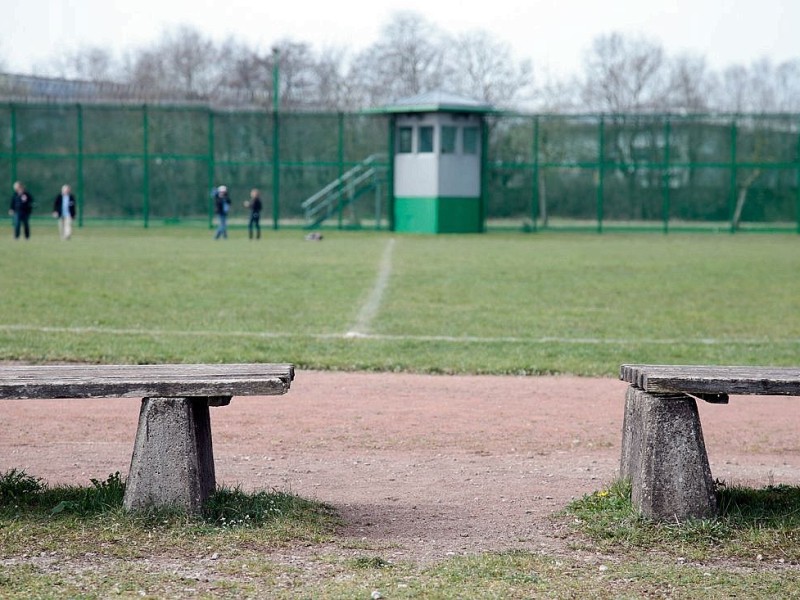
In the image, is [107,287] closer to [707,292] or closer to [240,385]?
[707,292]

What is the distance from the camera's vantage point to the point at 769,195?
40.2m

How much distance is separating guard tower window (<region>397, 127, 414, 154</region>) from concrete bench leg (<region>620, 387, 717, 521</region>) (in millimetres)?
33972

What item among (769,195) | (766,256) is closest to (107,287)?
(766,256)

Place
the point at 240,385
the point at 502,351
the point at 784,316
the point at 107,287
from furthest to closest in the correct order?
the point at 107,287 < the point at 784,316 < the point at 502,351 < the point at 240,385

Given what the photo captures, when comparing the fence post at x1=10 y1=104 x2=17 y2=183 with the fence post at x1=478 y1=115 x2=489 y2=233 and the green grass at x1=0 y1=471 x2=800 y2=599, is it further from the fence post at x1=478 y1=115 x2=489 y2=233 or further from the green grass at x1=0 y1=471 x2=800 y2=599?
the green grass at x1=0 y1=471 x2=800 y2=599

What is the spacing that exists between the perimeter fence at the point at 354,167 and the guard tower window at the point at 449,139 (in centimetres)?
209

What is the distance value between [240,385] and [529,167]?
35.6m

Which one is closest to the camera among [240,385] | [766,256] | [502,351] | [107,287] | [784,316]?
[240,385]

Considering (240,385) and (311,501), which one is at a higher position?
(240,385)

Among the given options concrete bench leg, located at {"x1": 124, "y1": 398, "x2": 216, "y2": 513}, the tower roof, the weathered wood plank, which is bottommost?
concrete bench leg, located at {"x1": 124, "y1": 398, "x2": 216, "y2": 513}

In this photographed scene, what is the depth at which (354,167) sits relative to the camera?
4044 cm

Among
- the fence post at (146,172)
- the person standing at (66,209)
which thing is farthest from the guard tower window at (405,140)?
the person standing at (66,209)

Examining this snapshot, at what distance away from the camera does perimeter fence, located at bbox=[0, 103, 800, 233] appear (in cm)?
4022

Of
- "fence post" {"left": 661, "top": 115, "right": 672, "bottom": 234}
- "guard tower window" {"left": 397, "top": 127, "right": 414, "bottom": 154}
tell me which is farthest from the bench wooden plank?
"fence post" {"left": 661, "top": 115, "right": 672, "bottom": 234}
